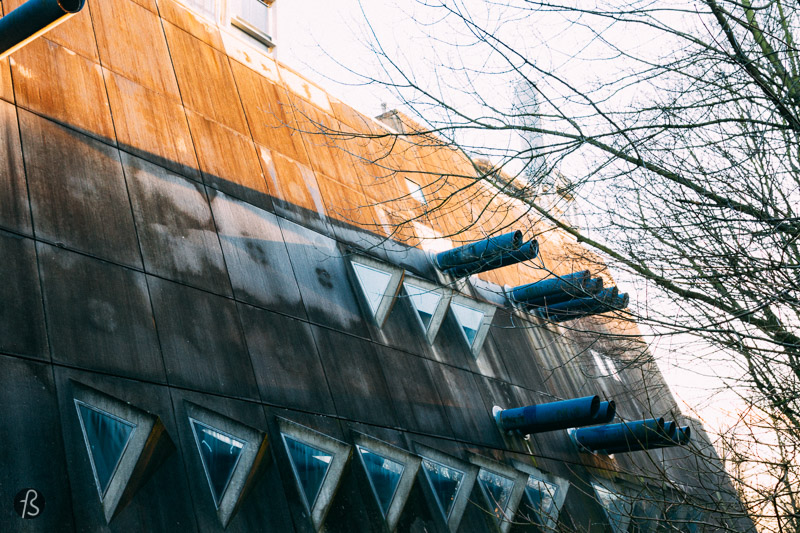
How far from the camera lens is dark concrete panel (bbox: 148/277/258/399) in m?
7.09

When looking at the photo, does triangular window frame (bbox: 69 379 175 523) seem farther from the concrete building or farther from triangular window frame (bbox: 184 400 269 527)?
triangular window frame (bbox: 184 400 269 527)

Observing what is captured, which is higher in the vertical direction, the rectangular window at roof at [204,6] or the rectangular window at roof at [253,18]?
the rectangular window at roof at [253,18]

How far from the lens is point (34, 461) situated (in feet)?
17.3

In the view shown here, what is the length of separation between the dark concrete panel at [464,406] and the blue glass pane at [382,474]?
94.5 inches

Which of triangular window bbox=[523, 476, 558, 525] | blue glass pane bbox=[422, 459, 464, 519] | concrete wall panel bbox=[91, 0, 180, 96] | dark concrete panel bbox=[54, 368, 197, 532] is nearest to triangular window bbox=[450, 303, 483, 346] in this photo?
triangular window bbox=[523, 476, 558, 525]

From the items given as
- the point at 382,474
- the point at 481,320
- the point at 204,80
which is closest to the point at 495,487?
the point at 382,474

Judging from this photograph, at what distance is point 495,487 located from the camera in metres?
10.5

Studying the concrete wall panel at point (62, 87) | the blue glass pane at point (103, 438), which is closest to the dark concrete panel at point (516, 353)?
the concrete wall panel at point (62, 87)

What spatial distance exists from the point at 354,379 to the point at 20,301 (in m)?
4.53

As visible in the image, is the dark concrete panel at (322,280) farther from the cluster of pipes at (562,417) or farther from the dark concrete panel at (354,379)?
the cluster of pipes at (562,417)

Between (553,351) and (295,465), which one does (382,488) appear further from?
(553,351)

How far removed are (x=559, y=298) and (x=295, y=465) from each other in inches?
405

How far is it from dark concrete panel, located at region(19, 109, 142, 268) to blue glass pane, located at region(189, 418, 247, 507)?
2.06 meters

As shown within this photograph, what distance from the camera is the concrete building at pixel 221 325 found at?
5.87 metres
